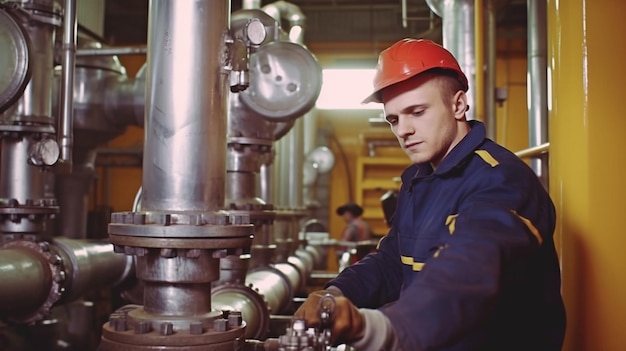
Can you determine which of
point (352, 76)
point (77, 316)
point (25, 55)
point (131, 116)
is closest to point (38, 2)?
point (25, 55)

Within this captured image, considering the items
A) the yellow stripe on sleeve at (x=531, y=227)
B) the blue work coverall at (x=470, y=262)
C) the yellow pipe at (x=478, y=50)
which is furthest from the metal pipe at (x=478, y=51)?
the yellow stripe on sleeve at (x=531, y=227)

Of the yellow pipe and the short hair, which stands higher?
the yellow pipe

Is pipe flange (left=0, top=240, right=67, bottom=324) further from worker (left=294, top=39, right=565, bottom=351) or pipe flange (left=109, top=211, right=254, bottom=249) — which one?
worker (left=294, top=39, right=565, bottom=351)

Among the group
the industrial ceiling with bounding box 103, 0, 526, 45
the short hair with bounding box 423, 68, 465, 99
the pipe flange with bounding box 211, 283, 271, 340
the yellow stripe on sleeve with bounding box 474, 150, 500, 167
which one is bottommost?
the pipe flange with bounding box 211, 283, 271, 340

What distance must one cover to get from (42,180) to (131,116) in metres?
0.78

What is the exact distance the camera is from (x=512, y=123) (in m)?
7.72

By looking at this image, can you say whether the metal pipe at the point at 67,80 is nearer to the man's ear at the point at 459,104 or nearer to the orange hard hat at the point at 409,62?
the orange hard hat at the point at 409,62

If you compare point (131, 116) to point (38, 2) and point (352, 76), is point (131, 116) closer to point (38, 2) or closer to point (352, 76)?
point (38, 2)

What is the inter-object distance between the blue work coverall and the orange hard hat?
0.18 metres

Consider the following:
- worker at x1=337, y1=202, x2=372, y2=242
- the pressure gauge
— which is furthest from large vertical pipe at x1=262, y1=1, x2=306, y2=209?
the pressure gauge

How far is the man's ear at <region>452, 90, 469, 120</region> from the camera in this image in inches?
62.6

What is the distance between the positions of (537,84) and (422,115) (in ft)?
8.20

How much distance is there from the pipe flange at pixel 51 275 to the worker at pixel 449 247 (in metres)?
1.46

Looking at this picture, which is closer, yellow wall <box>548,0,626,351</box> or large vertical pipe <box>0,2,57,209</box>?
yellow wall <box>548,0,626,351</box>
